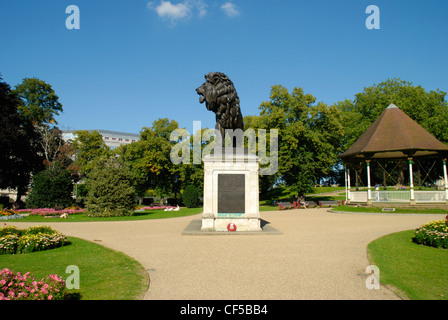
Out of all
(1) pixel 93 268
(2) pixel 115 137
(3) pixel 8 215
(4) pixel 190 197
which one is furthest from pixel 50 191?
(2) pixel 115 137

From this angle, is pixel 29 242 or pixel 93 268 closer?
pixel 93 268

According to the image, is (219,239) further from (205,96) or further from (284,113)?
(284,113)

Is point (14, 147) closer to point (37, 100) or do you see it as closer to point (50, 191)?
point (50, 191)

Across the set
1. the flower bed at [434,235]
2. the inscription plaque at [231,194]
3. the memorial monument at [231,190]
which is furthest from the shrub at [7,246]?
the flower bed at [434,235]

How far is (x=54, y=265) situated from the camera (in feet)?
25.6

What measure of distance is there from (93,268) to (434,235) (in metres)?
10.7

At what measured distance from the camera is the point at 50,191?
3031cm

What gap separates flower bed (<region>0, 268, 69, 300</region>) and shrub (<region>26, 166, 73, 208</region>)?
28553 mm

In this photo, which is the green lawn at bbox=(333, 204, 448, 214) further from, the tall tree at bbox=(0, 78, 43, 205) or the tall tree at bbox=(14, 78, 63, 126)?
the tall tree at bbox=(14, 78, 63, 126)

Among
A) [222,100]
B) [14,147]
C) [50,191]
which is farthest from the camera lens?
[14,147]

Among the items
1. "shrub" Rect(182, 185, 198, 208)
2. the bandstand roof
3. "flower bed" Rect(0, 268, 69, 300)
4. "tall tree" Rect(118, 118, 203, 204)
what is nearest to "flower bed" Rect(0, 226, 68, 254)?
"flower bed" Rect(0, 268, 69, 300)

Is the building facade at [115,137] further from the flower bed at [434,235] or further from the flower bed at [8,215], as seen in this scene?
the flower bed at [434,235]

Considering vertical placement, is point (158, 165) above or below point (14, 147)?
below

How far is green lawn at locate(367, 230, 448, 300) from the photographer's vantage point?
18.9 ft
